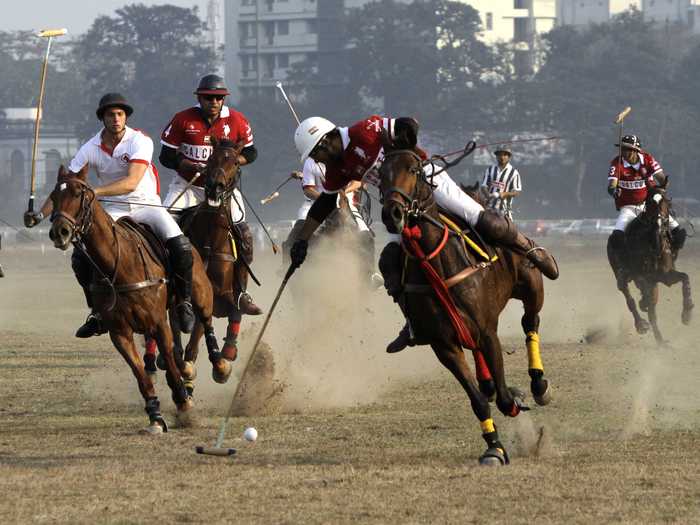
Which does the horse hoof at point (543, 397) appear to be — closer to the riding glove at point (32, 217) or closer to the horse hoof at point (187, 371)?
the horse hoof at point (187, 371)

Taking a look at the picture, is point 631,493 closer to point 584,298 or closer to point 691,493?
point 691,493

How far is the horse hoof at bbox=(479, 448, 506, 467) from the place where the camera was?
1094 centimetres

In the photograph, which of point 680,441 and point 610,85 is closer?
point 680,441

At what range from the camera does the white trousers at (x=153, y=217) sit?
13633 millimetres

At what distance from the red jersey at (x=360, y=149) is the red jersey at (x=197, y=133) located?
394 centimetres

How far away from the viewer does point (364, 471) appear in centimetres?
1087

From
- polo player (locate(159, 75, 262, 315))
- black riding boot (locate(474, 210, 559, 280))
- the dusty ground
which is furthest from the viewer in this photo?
polo player (locate(159, 75, 262, 315))

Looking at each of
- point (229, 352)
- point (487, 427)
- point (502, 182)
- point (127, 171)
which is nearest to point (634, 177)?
point (502, 182)

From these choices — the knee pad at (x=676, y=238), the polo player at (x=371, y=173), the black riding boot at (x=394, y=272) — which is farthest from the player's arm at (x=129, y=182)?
the knee pad at (x=676, y=238)

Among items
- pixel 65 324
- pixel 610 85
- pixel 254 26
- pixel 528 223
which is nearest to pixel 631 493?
pixel 65 324

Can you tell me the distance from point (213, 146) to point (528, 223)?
6696 cm

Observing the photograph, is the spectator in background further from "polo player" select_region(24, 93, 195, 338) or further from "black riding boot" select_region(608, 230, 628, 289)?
"polo player" select_region(24, 93, 195, 338)

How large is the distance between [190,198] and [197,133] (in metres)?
0.76

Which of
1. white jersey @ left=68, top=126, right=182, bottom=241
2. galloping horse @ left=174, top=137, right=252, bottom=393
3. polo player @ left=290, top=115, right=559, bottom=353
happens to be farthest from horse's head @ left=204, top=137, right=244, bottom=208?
polo player @ left=290, top=115, right=559, bottom=353
